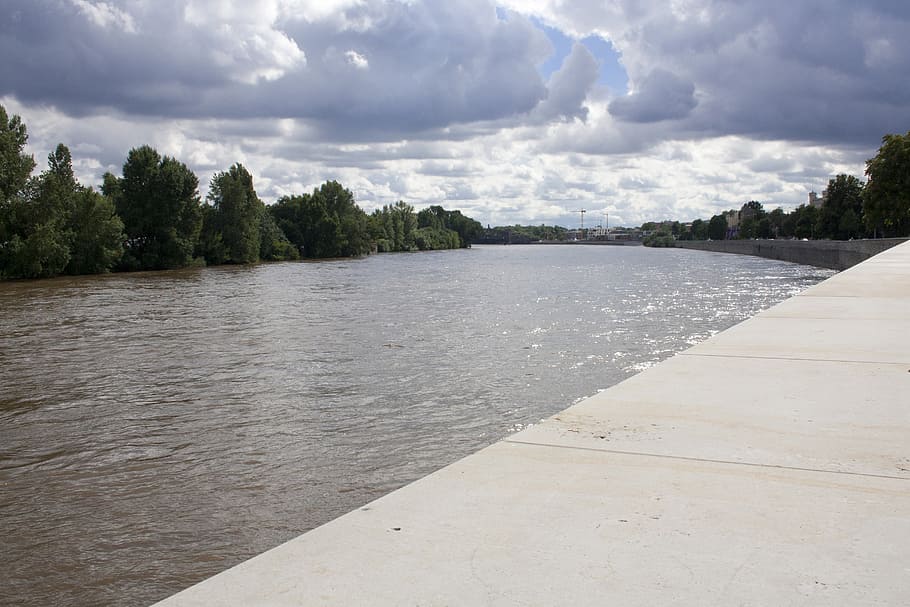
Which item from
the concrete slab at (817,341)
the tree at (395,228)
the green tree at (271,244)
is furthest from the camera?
the tree at (395,228)

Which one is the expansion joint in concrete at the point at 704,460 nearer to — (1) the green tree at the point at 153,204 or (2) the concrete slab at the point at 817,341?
(2) the concrete slab at the point at 817,341

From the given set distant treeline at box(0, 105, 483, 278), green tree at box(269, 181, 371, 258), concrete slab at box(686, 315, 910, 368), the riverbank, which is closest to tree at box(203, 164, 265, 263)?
distant treeline at box(0, 105, 483, 278)

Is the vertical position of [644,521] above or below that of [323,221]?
below

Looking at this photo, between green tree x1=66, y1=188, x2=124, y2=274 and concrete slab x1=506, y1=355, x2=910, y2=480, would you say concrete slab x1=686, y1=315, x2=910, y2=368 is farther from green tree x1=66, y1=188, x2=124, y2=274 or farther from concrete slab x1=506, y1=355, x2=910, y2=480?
green tree x1=66, y1=188, x2=124, y2=274

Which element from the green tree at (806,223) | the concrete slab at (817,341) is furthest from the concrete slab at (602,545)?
the green tree at (806,223)

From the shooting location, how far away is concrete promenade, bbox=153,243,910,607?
3.21 meters

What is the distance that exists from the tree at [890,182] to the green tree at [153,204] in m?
66.4

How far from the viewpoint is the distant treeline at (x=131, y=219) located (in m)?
59.1

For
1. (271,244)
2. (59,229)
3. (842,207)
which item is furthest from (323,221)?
(842,207)

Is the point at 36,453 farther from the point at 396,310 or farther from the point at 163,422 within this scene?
the point at 396,310

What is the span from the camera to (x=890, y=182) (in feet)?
266

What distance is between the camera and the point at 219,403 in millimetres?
12680

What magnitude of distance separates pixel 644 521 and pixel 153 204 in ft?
264

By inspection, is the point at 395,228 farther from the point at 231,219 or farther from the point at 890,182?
the point at 890,182
